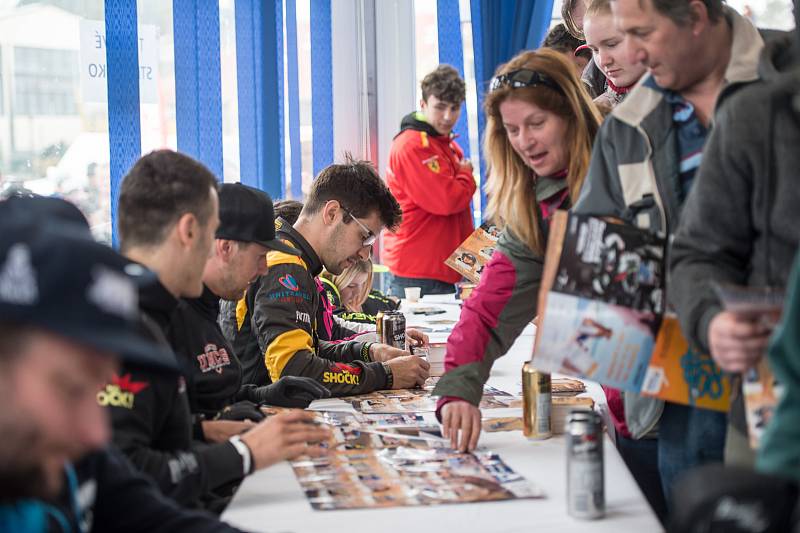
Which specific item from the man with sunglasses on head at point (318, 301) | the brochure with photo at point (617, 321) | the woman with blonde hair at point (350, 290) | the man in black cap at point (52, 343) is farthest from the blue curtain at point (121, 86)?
the man in black cap at point (52, 343)

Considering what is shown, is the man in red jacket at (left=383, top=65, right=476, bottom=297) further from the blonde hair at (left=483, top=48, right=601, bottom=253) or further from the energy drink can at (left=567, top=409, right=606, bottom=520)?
the energy drink can at (left=567, top=409, right=606, bottom=520)

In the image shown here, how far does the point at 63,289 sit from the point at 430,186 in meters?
4.65

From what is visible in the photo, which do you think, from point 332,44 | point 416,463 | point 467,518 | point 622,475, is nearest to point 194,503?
point 416,463

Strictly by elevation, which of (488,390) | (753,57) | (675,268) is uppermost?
(753,57)

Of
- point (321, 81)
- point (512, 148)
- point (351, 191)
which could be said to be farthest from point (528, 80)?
point (321, 81)

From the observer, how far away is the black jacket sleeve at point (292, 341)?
2648 millimetres

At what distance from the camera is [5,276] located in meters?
0.87

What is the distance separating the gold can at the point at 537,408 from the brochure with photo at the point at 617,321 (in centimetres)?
44

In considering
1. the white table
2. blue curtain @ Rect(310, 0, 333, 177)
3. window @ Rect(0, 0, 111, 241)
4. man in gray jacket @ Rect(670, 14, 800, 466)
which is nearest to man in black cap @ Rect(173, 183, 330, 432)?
the white table

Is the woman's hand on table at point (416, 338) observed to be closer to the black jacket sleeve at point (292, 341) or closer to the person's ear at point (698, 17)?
the black jacket sleeve at point (292, 341)

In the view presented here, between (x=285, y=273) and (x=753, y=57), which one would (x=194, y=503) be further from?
(x=753, y=57)

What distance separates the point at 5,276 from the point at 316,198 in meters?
2.23

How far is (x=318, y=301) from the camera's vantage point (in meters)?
3.14

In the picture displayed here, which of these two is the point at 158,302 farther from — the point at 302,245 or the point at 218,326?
the point at 302,245
